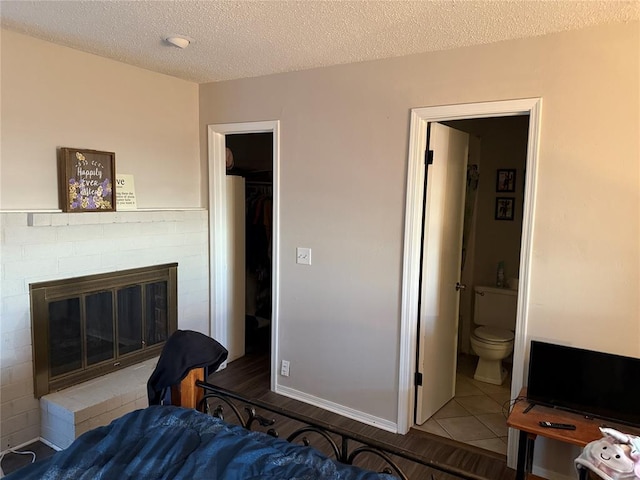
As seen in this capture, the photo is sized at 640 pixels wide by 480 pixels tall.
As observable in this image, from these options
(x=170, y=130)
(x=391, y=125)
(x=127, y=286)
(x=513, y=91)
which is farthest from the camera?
(x=170, y=130)

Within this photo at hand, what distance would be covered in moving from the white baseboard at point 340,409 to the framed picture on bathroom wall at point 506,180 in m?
2.47

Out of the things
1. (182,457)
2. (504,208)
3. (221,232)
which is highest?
(504,208)

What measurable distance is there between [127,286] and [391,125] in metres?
2.18

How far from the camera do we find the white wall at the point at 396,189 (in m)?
2.29

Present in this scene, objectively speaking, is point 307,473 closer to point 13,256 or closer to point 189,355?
point 189,355

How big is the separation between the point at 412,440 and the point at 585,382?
1.14 metres

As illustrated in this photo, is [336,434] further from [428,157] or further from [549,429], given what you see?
[428,157]

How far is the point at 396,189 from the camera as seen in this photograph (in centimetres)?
293

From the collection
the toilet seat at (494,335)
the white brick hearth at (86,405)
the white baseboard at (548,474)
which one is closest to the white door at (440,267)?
the toilet seat at (494,335)

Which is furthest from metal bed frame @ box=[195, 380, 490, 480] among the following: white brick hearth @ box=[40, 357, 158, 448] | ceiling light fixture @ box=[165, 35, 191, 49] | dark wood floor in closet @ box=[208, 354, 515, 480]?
ceiling light fixture @ box=[165, 35, 191, 49]

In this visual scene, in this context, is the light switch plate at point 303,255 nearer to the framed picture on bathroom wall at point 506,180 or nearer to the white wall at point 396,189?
the white wall at point 396,189

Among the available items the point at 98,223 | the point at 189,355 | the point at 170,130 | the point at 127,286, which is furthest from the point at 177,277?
the point at 189,355

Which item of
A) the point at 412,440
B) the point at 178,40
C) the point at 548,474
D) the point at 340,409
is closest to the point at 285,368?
the point at 340,409

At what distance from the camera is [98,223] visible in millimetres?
3035
